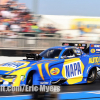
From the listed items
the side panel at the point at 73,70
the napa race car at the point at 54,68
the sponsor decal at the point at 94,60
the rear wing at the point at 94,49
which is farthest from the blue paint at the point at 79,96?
the rear wing at the point at 94,49

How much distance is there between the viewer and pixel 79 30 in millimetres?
19891

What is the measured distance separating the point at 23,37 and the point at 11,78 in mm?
7731

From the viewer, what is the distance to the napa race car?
233 inches

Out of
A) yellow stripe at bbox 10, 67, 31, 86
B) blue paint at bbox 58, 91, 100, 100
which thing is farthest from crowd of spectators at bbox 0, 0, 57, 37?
blue paint at bbox 58, 91, 100, 100

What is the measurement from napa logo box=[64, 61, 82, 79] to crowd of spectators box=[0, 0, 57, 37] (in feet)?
27.7

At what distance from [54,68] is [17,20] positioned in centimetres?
1027

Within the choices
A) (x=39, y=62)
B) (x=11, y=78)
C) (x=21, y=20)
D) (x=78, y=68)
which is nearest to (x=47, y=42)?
(x=21, y=20)

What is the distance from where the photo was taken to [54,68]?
6.85m

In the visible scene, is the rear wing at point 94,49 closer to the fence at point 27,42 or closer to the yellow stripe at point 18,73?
the yellow stripe at point 18,73

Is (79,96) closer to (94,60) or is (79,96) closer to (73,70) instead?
(73,70)

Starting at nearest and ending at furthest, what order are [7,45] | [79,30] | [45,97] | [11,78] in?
[45,97] → [11,78] → [7,45] → [79,30]

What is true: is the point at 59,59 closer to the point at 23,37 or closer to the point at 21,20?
the point at 23,37

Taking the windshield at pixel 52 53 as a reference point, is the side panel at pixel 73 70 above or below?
below

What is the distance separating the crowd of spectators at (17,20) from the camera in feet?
51.8
